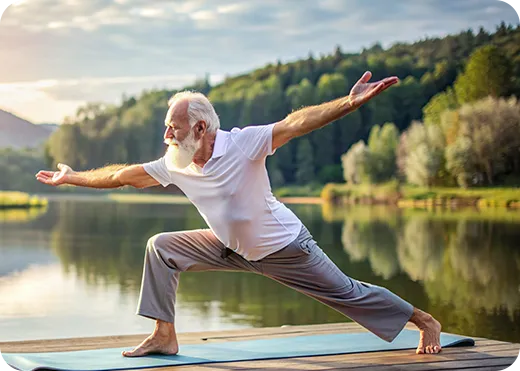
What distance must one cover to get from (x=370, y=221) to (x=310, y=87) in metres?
17.1

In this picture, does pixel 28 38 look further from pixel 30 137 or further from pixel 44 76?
pixel 30 137

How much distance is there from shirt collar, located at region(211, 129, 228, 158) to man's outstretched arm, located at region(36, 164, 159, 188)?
1.14ft

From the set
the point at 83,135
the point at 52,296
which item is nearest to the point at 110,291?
the point at 52,296

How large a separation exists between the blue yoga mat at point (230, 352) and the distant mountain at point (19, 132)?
34.7 meters

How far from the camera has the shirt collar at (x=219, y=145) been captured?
3.13 meters

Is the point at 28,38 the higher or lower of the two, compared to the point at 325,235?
higher

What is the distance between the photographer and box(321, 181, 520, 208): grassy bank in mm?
23281

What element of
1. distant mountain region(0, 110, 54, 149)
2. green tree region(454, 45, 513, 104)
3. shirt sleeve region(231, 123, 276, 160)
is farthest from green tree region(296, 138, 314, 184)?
shirt sleeve region(231, 123, 276, 160)

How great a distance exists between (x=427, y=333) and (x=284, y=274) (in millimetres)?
585

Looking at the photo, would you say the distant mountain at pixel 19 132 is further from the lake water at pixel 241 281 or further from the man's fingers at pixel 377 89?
the man's fingers at pixel 377 89

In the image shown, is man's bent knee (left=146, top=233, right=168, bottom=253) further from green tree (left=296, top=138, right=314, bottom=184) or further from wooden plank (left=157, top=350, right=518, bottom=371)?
green tree (left=296, top=138, right=314, bottom=184)

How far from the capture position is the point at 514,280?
10094 millimetres

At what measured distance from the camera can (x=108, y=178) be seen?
3.45m

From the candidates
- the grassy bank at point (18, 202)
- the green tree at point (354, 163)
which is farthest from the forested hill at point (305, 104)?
the grassy bank at point (18, 202)
